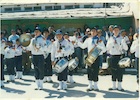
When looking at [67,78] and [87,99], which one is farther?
[67,78]

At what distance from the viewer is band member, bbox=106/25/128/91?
18.5 ft

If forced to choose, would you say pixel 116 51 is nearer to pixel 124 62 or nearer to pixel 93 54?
pixel 124 62

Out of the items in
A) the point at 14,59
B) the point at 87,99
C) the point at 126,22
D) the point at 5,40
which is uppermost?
the point at 126,22

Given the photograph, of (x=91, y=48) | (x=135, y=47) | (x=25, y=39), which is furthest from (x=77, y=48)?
(x=135, y=47)

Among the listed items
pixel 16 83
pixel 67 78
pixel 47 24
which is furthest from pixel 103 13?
pixel 16 83

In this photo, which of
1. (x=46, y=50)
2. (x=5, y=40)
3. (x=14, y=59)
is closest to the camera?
(x=46, y=50)

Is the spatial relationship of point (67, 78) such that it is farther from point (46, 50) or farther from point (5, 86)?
point (5, 86)

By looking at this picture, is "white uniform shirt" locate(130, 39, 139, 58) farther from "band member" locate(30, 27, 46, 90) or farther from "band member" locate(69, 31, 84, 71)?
"band member" locate(30, 27, 46, 90)

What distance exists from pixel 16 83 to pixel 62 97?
4.28ft

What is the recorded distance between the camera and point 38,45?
571cm

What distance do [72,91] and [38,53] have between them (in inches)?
37.3

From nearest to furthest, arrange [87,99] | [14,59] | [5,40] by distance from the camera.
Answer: [87,99], [5,40], [14,59]

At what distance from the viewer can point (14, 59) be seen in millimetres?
6652

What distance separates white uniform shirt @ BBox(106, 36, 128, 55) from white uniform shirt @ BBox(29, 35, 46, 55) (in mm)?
1184
